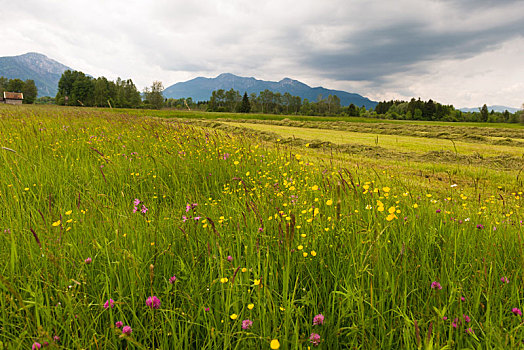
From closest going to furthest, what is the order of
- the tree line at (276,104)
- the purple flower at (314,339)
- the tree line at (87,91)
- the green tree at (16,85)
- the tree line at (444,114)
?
the purple flower at (314,339) → the tree line at (444,114) → the tree line at (87,91) → the green tree at (16,85) → the tree line at (276,104)

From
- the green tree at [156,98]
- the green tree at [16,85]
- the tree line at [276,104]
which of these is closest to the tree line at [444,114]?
the tree line at [276,104]

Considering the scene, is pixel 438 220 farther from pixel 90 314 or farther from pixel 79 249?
pixel 79 249

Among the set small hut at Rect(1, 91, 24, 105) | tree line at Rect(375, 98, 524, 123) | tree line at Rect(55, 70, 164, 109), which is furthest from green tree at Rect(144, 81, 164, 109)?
tree line at Rect(375, 98, 524, 123)

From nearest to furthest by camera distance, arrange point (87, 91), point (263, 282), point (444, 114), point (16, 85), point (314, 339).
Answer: point (314, 339) < point (263, 282) < point (444, 114) < point (87, 91) < point (16, 85)

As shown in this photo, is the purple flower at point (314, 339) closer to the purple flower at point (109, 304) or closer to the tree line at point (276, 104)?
the purple flower at point (109, 304)

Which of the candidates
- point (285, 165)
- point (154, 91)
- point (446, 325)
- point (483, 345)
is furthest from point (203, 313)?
point (154, 91)

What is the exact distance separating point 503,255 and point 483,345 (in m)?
1.09

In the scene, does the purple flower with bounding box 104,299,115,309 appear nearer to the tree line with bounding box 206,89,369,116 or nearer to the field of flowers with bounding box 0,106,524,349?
the field of flowers with bounding box 0,106,524,349

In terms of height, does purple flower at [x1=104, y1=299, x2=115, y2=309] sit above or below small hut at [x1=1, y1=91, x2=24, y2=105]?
below

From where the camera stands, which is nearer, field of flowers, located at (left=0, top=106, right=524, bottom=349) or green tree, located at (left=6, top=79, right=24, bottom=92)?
field of flowers, located at (left=0, top=106, right=524, bottom=349)

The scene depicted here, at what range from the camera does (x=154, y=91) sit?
100 metres

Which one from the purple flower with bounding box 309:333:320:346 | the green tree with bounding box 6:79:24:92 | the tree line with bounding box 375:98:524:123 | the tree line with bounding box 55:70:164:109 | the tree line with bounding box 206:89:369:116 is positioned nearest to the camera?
the purple flower with bounding box 309:333:320:346

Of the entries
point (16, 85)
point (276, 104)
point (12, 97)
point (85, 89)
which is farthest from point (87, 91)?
point (276, 104)

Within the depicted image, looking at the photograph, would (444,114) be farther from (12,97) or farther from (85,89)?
(12,97)
